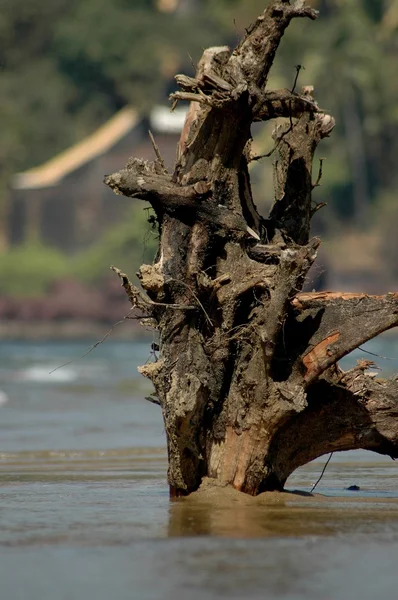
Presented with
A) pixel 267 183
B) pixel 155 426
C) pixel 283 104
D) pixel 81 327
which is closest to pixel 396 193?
pixel 267 183

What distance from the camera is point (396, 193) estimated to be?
7988cm

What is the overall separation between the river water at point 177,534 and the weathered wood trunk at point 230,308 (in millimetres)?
434

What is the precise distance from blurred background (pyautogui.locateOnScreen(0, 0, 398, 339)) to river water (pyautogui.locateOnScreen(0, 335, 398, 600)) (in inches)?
2220

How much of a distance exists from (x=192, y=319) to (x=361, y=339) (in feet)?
3.58

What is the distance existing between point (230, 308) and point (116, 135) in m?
72.4

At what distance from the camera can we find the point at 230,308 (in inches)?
381

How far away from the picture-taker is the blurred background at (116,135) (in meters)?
75.6

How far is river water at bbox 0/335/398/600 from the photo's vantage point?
22.9 feet

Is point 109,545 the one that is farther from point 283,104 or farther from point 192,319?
point 283,104

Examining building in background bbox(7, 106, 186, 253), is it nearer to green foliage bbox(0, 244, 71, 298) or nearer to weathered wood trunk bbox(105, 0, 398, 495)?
green foliage bbox(0, 244, 71, 298)

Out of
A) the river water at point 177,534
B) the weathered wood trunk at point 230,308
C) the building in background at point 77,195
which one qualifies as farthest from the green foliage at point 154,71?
the weathered wood trunk at point 230,308

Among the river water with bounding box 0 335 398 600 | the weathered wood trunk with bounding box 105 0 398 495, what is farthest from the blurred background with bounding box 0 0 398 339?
the weathered wood trunk with bounding box 105 0 398 495

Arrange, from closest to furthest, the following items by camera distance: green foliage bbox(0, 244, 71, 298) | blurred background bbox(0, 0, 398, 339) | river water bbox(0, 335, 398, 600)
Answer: river water bbox(0, 335, 398, 600)
blurred background bbox(0, 0, 398, 339)
green foliage bbox(0, 244, 71, 298)

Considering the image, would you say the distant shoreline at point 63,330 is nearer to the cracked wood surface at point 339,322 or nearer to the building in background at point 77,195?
the building in background at point 77,195
